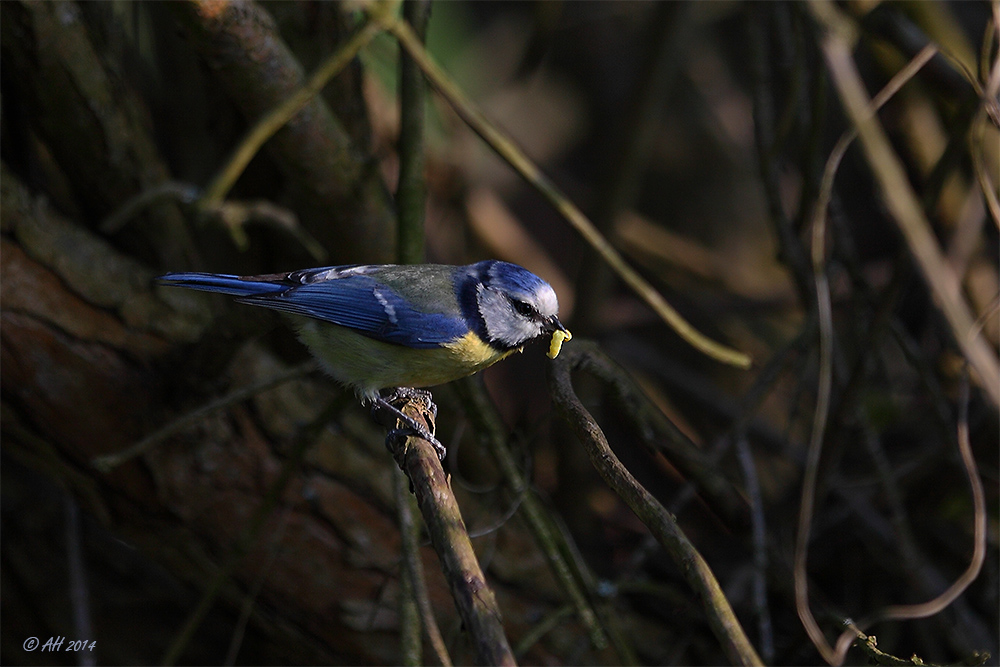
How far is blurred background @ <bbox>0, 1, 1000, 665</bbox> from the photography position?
2.36m

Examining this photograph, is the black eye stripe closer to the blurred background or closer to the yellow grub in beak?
the yellow grub in beak

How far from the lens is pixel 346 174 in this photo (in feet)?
8.58

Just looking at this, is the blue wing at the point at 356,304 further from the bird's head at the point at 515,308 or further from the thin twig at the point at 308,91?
the thin twig at the point at 308,91

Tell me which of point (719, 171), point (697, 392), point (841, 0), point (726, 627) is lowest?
point (726, 627)

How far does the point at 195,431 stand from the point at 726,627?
Answer: 5.79 ft

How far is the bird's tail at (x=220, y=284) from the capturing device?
7.25 feet

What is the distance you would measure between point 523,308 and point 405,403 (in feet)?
1.56

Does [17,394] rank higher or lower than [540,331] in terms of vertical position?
lower

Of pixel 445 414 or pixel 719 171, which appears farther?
pixel 719 171

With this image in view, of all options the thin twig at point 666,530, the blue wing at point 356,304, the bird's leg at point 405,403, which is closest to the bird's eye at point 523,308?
the blue wing at point 356,304

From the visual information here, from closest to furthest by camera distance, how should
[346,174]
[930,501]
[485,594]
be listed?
[485,594] → [346,174] → [930,501]

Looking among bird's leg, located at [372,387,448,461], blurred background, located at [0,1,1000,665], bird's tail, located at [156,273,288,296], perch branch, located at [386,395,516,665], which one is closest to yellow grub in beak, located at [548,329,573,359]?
A: blurred background, located at [0,1,1000,665]

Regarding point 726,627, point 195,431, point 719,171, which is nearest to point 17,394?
point 195,431

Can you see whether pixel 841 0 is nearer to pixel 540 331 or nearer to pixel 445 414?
pixel 540 331
